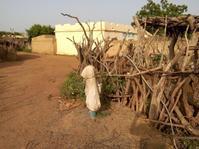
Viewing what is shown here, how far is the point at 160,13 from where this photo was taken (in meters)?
24.9

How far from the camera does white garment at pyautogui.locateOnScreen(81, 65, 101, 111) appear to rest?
20.8 feet

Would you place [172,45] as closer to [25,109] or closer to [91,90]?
[91,90]

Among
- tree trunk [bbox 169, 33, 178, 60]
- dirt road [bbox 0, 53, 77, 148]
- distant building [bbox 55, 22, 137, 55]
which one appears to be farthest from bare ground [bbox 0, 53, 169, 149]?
distant building [bbox 55, 22, 137, 55]

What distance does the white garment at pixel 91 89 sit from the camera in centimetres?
635

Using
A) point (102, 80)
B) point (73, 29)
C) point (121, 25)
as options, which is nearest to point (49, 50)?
point (73, 29)

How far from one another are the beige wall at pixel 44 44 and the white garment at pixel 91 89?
22.7m

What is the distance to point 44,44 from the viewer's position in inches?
1166

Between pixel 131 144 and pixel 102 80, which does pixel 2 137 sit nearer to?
pixel 131 144

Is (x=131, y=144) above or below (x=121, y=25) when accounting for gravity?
below

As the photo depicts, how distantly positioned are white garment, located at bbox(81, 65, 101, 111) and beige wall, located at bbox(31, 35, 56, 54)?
2269 cm

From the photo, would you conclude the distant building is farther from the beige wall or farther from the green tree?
the green tree

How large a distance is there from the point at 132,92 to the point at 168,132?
4.67 ft

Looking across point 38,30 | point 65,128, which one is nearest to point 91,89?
point 65,128

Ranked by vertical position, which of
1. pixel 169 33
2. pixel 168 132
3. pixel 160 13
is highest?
pixel 160 13
